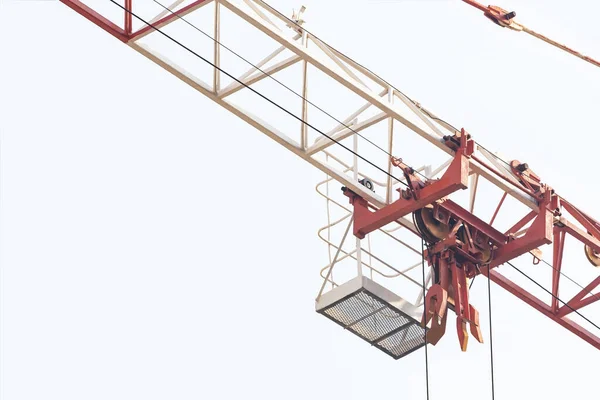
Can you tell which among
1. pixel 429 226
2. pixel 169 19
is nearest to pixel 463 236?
pixel 429 226

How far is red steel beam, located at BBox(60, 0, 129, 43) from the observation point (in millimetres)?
35250

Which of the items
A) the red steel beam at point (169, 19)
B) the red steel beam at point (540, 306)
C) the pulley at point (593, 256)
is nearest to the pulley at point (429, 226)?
the red steel beam at point (540, 306)

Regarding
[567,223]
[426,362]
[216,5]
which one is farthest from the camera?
[567,223]

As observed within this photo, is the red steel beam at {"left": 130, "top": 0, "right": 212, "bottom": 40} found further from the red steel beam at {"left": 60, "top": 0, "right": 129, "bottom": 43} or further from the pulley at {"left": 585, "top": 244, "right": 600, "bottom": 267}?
the pulley at {"left": 585, "top": 244, "right": 600, "bottom": 267}

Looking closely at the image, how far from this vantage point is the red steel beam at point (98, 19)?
116ft

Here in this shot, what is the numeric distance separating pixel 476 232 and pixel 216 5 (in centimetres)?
636

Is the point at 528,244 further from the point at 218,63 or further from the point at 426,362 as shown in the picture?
the point at 218,63

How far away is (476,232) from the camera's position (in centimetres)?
3766

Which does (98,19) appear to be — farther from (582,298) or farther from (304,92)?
(582,298)

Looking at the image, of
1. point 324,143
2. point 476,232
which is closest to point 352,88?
point 324,143

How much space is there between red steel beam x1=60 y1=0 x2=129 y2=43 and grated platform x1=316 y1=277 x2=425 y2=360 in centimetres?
579

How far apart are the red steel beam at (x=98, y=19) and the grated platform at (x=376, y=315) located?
5.79 m

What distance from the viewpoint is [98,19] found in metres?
35.4

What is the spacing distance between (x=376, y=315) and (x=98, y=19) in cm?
709
